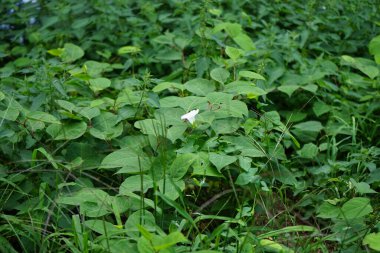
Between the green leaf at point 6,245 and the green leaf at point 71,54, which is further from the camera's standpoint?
the green leaf at point 71,54

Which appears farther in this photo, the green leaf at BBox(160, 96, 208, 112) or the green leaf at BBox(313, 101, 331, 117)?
the green leaf at BBox(313, 101, 331, 117)

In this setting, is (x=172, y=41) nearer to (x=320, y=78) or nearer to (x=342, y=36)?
(x=320, y=78)

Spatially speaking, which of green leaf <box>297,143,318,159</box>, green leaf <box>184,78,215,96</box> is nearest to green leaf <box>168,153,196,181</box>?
green leaf <box>184,78,215,96</box>

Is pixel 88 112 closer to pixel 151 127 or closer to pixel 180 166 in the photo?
pixel 151 127

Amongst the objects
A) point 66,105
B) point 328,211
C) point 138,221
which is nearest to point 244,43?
point 66,105

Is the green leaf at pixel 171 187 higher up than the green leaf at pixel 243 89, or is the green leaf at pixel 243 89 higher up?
the green leaf at pixel 243 89

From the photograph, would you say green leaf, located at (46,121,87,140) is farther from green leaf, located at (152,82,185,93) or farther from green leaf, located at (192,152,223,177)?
green leaf, located at (192,152,223,177)

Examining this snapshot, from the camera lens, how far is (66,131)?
2332 millimetres

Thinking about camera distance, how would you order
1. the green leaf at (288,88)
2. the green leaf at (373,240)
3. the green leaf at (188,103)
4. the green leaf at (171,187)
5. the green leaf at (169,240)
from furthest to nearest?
the green leaf at (288,88)
the green leaf at (188,103)
the green leaf at (171,187)
the green leaf at (373,240)
the green leaf at (169,240)

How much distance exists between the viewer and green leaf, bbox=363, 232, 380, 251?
1769 millimetres

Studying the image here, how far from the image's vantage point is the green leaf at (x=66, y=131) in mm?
2303

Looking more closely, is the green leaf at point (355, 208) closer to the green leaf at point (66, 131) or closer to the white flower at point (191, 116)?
the white flower at point (191, 116)

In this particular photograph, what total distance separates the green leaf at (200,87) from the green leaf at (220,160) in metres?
0.42

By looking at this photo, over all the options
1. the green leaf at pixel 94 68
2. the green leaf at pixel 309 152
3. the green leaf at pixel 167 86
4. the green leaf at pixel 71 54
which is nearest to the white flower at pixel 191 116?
the green leaf at pixel 167 86
